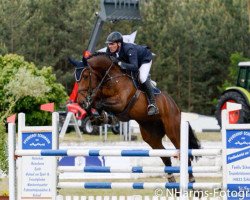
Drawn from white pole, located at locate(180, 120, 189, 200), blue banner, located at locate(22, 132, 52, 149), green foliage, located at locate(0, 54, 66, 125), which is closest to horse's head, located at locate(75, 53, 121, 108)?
blue banner, located at locate(22, 132, 52, 149)

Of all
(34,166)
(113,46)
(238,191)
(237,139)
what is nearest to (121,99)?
(113,46)

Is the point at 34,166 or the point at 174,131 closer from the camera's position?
the point at 34,166

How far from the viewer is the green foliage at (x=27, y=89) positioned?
30.5m

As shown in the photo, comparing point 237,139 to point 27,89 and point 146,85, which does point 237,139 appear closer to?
point 146,85

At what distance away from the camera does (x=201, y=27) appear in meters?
47.3

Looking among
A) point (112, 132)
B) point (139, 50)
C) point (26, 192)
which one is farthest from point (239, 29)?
point (26, 192)

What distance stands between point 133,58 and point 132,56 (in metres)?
0.04

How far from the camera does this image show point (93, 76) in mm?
12289

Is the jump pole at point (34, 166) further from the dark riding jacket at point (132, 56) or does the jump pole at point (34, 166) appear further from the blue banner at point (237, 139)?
the dark riding jacket at point (132, 56)

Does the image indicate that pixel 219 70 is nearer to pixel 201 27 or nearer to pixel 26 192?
pixel 201 27

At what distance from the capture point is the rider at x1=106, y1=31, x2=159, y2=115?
40.3 feet

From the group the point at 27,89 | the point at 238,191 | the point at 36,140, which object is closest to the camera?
the point at 238,191

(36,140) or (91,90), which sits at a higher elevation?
(91,90)

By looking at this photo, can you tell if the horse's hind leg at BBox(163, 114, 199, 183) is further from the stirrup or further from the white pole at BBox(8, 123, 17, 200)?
the white pole at BBox(8, 123, 17, 200)
